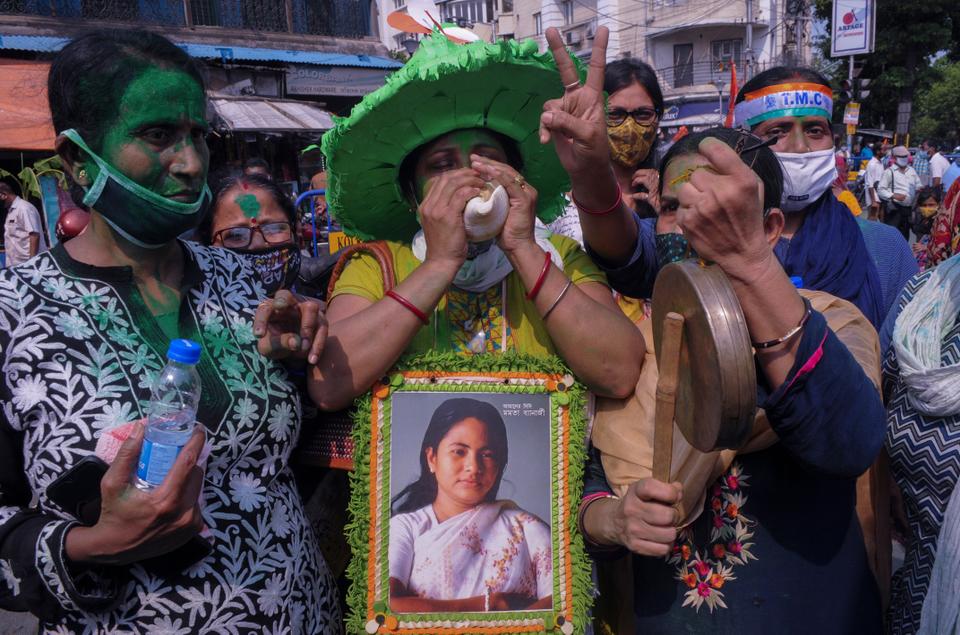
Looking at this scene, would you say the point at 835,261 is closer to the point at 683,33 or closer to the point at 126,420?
the point at 126,420

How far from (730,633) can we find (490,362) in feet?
2.86

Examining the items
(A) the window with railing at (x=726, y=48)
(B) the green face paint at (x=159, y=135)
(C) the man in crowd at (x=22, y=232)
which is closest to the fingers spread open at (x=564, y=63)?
(B) the green face paint at (x=159, y=135)

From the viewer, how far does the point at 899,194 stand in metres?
13.6

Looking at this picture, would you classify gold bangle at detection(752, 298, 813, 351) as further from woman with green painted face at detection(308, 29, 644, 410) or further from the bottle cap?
the bottle cap

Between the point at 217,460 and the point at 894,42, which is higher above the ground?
the point at 894,42

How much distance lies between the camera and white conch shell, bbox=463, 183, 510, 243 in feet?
5.62

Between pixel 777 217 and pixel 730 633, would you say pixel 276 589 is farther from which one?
pixel 777 217

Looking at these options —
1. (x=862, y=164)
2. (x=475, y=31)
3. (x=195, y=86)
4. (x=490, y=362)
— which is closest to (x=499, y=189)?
(x=490, y=362)

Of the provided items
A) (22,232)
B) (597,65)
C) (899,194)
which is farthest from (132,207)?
(899,194)

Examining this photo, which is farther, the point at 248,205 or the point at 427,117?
the point at 248,205

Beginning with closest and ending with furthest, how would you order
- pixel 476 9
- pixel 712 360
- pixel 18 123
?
pixel 712 360 < pixel 18 123 < pixel 476 9

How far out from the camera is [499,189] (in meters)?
1.74

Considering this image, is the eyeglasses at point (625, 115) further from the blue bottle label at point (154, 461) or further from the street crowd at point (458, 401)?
the blue bottle label at point (154, 461)

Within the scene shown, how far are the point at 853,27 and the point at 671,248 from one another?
849 inches
